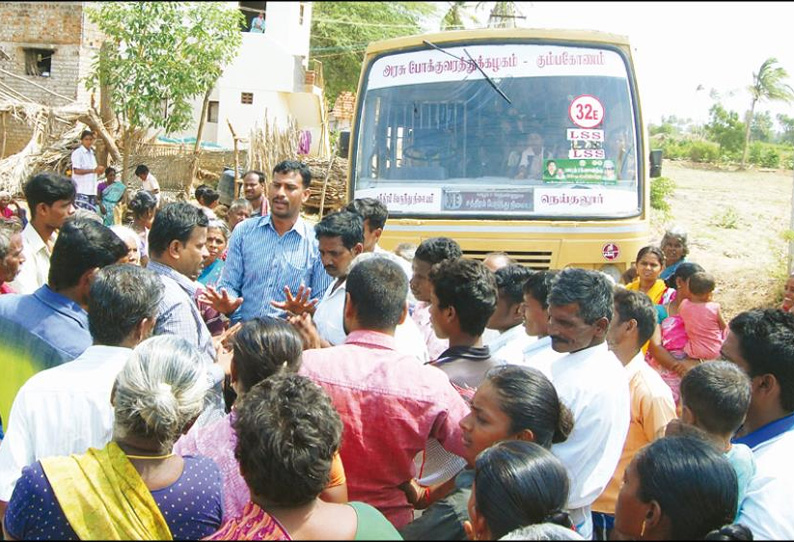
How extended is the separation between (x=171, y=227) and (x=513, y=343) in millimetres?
1621

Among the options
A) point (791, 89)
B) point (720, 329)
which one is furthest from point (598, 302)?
point (791, 89)

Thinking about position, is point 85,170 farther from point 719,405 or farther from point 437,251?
point 719,405

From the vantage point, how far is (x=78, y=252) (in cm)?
289

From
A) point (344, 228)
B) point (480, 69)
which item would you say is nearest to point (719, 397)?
point (344, 228)

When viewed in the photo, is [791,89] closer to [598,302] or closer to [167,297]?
[598,302]

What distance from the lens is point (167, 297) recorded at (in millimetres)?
3025

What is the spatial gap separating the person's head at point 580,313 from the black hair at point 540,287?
0.34 meters

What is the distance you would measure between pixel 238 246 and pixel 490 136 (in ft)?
10.1

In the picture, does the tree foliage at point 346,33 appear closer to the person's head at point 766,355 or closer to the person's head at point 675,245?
the person's head at point 675,245

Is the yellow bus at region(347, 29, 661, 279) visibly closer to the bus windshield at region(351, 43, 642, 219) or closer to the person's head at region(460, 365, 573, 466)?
the bus windshield at region(351, 43, 642, 219)

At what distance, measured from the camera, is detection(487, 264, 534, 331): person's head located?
351 cm

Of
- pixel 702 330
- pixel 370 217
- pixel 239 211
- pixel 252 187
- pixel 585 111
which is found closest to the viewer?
pixel 370 217

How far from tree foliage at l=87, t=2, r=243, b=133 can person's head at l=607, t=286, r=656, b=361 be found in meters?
12.5

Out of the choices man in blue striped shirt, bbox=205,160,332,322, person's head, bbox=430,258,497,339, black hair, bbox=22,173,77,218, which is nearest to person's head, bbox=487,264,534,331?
person's head, bbox=430,258,497,339
